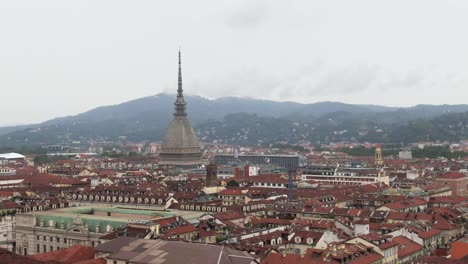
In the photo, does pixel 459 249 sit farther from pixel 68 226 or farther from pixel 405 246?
pixel 68 226

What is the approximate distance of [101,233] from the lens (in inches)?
2509

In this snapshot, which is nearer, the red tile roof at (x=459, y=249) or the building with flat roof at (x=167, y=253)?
the building with flat roof at (x=167, y=253)

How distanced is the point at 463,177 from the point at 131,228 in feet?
273

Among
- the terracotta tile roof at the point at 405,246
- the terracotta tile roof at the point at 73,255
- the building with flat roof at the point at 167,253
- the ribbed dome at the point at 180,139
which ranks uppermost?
the ribbed dome at the point at 180,139

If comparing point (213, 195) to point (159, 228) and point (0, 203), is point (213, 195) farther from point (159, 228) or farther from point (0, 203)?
point (159, 228)

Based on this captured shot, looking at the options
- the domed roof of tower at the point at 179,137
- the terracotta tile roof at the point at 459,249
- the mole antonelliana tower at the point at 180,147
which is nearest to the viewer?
the terracotta tile roof at the point at 459,249

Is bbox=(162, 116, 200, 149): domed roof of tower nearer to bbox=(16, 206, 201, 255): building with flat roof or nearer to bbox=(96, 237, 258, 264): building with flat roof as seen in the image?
bbox=(16, 206, 201, 255): building with flat roof

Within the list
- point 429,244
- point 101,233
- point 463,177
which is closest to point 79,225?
point 101,233

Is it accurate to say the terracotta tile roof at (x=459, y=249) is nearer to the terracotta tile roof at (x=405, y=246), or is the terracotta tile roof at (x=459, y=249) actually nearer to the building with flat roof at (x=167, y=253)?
the terracotta tile roof at (x=405, y=246)

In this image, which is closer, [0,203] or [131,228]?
[131,228]

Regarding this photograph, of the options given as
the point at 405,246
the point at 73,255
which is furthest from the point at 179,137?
the point at 73,255

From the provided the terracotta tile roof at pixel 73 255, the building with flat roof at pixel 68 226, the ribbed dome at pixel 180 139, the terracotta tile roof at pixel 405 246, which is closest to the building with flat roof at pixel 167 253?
the terracotta tile roof at pixel 73 255

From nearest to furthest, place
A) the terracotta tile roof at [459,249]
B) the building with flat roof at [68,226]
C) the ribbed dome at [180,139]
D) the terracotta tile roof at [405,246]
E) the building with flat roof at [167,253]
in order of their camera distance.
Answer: the building with flat roof at [167,253], the terracotta tile roof at [459,249], the terracotta tile roof at [405,246], the building with flat roof at [68,226], the ribbed dome at [180,139]

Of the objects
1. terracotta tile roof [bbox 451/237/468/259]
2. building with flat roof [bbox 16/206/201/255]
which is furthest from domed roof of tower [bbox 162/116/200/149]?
terracotta tile roof [bbox 451/237/468/259]
